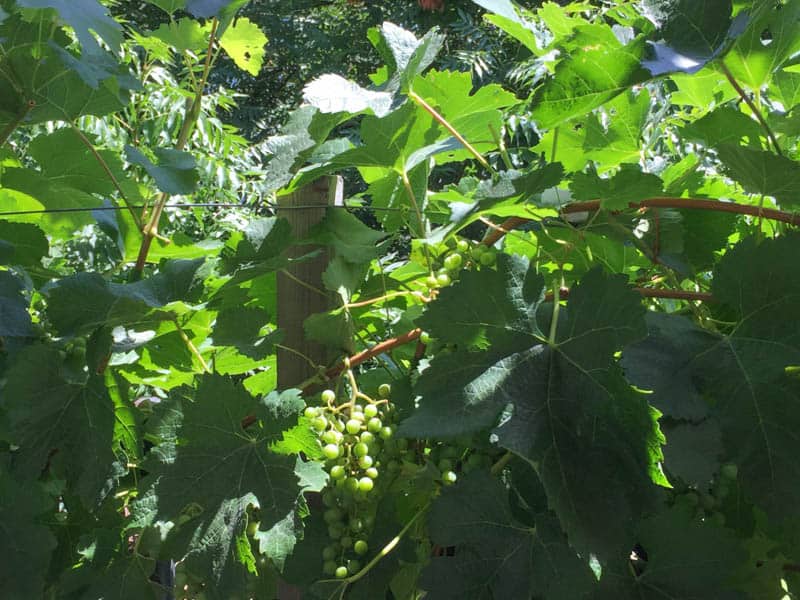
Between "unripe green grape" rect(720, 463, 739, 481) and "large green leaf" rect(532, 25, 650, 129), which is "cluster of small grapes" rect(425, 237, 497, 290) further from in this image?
"unripe green grape" rect(720, 463, 739, 481)

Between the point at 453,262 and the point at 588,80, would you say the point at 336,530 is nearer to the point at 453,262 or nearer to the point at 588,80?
the point at 453,262

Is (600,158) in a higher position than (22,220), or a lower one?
higher

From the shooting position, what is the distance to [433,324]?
561 mm

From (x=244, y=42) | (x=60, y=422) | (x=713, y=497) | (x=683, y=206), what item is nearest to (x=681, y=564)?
(x=713, y=497)

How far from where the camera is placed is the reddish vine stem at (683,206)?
63cm

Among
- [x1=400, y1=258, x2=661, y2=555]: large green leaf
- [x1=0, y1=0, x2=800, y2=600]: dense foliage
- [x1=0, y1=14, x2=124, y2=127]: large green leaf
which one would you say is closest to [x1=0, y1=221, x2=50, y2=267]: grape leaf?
[x1=0, y1=0, x2=800, y2=600]: dense foliage

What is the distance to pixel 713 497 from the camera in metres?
0.63

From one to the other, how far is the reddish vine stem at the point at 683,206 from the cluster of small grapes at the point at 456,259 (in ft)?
0.08

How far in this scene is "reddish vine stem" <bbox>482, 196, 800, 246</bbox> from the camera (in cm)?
63

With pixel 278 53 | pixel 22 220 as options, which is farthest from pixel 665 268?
pixel 278 53

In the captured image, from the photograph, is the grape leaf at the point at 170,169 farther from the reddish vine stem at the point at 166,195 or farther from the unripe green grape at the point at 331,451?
the unripe green grape at the point at 331,451

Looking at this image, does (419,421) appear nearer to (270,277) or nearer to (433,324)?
(433,324)

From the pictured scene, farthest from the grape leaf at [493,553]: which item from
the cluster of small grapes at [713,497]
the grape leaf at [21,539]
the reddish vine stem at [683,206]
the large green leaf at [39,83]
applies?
the large green leaf at [39,83]

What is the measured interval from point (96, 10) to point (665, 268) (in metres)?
0.51
